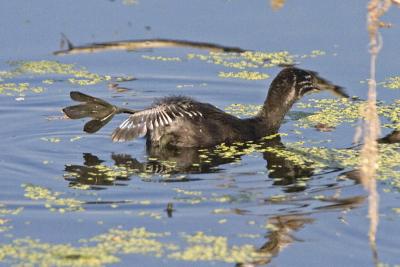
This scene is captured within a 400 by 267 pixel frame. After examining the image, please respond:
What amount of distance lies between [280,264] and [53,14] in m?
7.29

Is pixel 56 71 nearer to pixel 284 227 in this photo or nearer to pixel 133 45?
pixel 133 45

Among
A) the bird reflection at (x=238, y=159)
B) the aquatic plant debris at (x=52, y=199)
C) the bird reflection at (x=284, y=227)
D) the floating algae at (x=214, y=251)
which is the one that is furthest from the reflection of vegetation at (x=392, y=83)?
the floating algae at (x=214, y=251)

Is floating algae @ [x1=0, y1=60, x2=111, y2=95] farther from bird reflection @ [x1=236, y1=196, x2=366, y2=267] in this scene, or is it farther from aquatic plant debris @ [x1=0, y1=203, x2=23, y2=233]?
bird reflection @ [x1=236, y1=196, x2=366, y2=267]

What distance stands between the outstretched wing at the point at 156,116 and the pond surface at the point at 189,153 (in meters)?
0.18

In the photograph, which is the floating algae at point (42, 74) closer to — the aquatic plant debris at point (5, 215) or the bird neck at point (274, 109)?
the bird neck at point (274, 109)

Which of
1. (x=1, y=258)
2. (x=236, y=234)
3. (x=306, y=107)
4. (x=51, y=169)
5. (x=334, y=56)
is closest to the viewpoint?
(x=1, y=258)

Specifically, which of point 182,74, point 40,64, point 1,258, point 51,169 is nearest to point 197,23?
point 182,74

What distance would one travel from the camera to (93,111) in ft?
36.2

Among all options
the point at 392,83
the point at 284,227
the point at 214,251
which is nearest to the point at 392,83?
the point at 392,83

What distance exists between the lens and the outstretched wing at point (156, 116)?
1092cm

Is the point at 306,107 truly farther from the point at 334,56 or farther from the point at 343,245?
the point at 343,245

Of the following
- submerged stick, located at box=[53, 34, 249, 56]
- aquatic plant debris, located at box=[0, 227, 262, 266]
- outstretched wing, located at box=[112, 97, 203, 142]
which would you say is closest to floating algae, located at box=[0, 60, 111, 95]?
Answer: submerged stick, located at box=[53, 34, 249, 56]

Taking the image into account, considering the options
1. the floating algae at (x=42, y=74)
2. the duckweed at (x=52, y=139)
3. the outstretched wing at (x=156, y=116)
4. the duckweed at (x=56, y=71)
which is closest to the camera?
the outstretched wing at (x=156, y=116)

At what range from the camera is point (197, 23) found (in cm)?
1409
